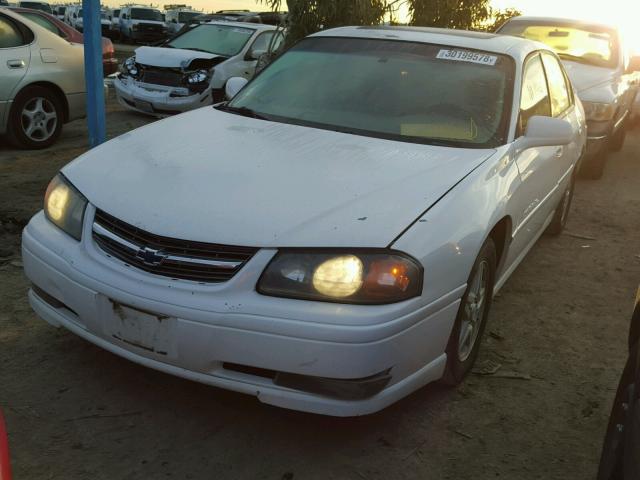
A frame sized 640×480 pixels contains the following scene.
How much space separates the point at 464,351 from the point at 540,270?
2.02 m

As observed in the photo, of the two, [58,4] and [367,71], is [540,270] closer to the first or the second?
[367,71]

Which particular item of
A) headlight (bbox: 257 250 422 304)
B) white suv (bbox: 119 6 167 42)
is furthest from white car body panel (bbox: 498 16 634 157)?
white suv (bbox: 119 6 167 42)

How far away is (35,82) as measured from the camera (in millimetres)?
7820

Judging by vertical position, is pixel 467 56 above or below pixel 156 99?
above

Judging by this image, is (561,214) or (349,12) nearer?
(561,214)

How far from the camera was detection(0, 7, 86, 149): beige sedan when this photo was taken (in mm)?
7625

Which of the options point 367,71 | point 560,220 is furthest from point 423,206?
point 560,220

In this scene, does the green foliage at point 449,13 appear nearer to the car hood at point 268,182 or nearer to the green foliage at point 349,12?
the green foliage at point 349,12

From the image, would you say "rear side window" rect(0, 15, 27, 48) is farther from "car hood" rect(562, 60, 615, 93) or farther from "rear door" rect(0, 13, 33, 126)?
"car hood" rect(562, 60, 615, 93)

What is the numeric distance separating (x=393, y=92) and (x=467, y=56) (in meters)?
0.49

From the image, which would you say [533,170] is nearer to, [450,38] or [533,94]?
[533,94]

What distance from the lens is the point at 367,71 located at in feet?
13.3

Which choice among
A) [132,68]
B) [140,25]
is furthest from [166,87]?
[140,25]

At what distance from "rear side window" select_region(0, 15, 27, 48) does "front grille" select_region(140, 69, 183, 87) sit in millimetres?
2666
